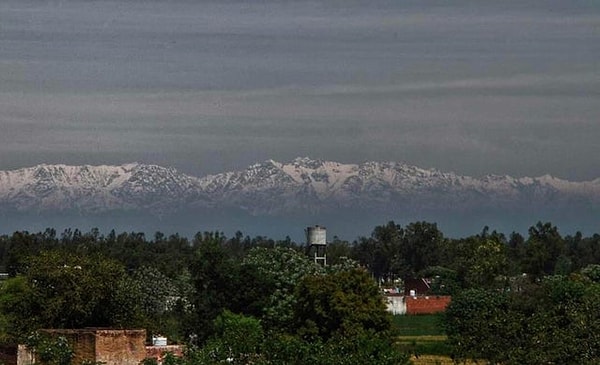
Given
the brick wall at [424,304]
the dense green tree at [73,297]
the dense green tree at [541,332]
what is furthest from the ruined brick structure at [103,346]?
the brick wall at [424,304]

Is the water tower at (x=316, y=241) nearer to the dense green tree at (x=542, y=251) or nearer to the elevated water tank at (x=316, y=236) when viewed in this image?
the elevated water tank at (x=316, y=236)

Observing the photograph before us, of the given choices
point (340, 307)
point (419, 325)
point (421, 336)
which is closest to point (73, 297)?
point (340, 307)

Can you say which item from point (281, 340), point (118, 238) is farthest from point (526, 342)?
point (118, 238)

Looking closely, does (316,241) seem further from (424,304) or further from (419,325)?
(424,304)

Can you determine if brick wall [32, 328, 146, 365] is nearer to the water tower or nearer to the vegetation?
the vegetation

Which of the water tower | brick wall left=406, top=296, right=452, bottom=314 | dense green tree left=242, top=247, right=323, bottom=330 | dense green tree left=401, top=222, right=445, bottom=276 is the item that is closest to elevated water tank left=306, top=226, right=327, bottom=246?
the water tower

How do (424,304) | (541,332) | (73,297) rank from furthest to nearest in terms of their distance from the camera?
Result: (424,304), (73,297), (541,332)

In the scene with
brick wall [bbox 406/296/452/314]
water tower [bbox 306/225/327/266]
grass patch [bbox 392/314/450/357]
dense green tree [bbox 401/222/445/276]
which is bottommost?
grass patch [bbox 392/314/450/357]

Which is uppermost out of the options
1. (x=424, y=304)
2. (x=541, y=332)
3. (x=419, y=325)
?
(x=424, y=304)

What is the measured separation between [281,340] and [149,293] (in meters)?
39.0

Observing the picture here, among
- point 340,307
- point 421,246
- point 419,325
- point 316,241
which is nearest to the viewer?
point 340,307

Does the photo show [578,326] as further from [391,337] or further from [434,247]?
[434,247]

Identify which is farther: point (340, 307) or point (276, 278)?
point (276, 278)

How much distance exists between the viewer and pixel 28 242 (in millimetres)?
118562
